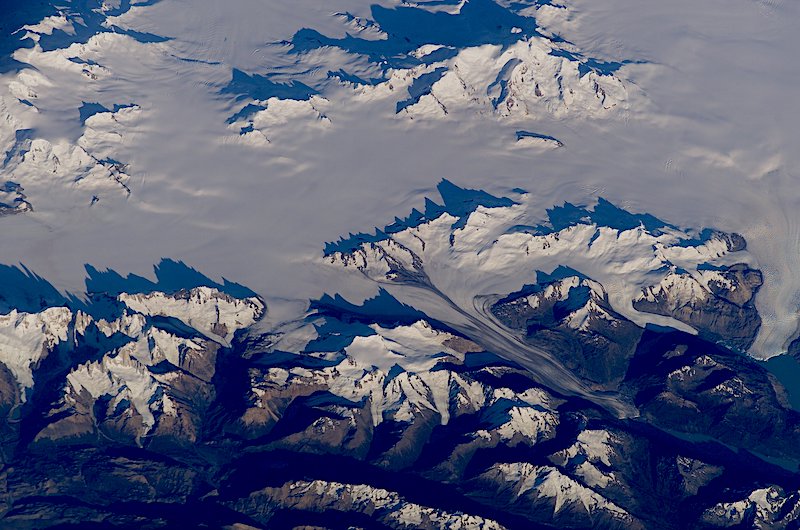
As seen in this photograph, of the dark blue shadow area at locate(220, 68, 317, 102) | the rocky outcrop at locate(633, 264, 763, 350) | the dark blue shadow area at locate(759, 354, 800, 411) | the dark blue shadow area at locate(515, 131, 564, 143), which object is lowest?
the dark blue shadow area at locate(759, 354, 800, 411)

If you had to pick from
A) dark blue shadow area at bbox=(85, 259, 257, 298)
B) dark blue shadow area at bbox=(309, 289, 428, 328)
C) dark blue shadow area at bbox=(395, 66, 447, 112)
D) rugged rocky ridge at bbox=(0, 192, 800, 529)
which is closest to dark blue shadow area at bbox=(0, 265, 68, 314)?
rugged rocky ridge at bbox=(0, 192, 800, 529)

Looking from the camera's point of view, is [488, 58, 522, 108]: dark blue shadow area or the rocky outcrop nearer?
the rocky outcrop

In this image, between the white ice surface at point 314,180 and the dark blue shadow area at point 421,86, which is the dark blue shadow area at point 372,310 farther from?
the dark blue shadow area at point 421,86

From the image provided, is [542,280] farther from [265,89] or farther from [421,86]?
[265,89]

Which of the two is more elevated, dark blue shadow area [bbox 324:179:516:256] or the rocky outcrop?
dark blue shadow area [bbox 324:179:516:256]

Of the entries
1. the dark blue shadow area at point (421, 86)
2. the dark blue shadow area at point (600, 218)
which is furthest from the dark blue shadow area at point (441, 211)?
the dark blue shadow area at point (421, 86)

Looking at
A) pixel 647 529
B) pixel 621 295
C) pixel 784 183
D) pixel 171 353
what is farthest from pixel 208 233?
pixel 784 183

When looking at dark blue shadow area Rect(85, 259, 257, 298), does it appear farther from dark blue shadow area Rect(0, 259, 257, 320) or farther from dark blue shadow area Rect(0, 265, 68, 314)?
dark blue shadow area Rect(0, 265, 68, 314)

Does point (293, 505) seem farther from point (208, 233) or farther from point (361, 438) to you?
point (208, 233)
